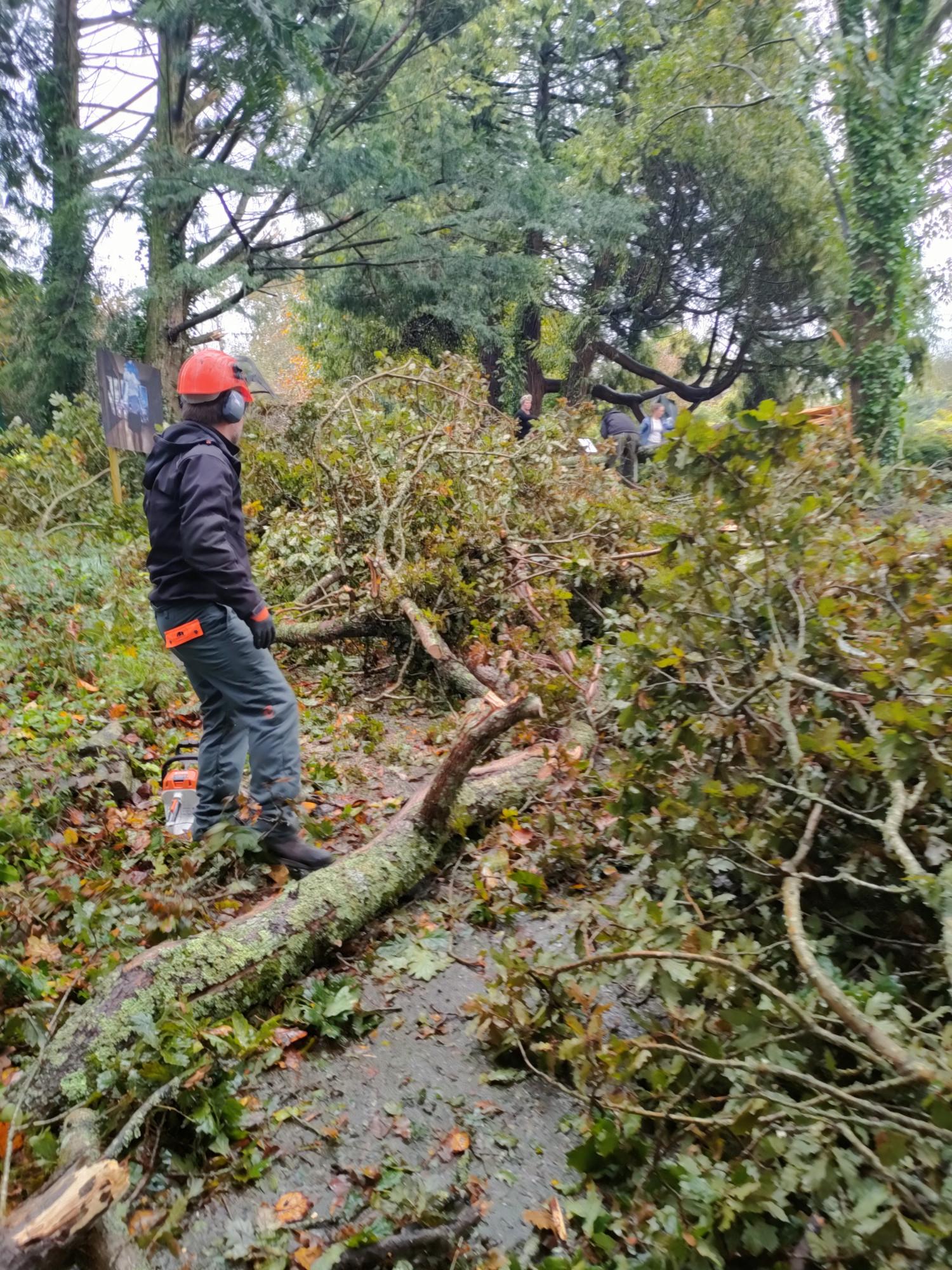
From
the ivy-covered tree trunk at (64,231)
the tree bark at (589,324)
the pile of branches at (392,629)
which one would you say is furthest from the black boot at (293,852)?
the tree bark at (589,324)

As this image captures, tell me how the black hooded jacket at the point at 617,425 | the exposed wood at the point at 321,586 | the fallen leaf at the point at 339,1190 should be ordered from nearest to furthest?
the fallen leaf at the point at 339,1190
the exposed wood at the point at 321,586
the black hooded jacket at the point at 617,425

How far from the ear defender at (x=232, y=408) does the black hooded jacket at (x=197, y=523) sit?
0.08 meters

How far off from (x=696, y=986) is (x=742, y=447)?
184cm

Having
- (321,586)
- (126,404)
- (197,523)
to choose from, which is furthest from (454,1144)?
(126,404)

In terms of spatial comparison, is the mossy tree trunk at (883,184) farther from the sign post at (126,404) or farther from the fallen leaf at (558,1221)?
the fallen leaf at (558,1221)

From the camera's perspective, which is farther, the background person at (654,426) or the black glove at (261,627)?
the background person at (654,426)

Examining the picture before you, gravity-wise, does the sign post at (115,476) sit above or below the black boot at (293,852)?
above

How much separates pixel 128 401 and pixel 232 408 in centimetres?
687

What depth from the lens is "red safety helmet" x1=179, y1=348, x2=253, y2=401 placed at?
11.3ft

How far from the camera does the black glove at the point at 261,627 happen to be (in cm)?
344

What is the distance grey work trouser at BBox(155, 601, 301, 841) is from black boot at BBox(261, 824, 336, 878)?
38 millimetres

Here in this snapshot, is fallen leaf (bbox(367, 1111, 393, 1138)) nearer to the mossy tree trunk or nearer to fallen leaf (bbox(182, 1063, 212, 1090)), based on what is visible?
fallen leaf (bbox(182, 1063, 212, 1090))

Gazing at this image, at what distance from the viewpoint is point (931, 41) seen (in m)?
12.9

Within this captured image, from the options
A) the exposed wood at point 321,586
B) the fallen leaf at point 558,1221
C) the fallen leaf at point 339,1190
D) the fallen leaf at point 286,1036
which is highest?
the exposed wood at point 321,586
